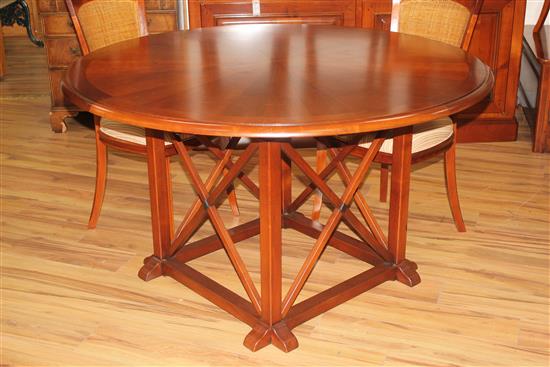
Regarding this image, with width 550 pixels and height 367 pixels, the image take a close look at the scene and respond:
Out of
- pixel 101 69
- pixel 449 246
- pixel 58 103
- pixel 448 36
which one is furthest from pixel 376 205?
pixel 58 103

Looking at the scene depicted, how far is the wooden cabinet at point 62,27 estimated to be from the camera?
413cm

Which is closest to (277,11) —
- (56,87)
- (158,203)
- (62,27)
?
(62,27)

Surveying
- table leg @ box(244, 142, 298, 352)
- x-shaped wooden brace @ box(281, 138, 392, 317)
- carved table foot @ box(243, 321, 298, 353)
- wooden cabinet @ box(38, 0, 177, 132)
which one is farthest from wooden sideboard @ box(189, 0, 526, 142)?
carved table foot @ box(243, 321, 298, 353)

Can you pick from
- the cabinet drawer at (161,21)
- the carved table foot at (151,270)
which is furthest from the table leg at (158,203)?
the cabinet drawer at (161,21)

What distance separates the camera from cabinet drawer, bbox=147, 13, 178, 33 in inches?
163

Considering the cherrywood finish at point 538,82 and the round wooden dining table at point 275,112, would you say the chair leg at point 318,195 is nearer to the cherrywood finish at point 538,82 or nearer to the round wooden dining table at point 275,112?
the round wooden dining table at point 275,112

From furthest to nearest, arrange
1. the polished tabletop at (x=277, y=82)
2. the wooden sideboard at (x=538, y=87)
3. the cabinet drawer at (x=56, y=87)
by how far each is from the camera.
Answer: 1. the cabinet drawer at (x=56, y=87)
2. the wooden sideboard at (x=538, y=87)
3. the polished tabletop at (x=277, y=82)

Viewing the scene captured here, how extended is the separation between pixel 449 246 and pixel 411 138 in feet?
2.11

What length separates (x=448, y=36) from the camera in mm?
3031

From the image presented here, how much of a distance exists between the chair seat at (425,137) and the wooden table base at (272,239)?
84mm

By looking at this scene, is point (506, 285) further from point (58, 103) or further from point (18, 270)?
point (58, 103)

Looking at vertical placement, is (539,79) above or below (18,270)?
above

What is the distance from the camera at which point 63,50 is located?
4.23 metres

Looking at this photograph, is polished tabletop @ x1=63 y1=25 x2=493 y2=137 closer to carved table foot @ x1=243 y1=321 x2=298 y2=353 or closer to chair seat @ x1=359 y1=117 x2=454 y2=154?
chair seat @ x1=359 y1=117 x2=454 y2=154
